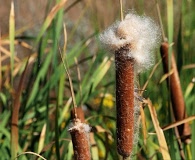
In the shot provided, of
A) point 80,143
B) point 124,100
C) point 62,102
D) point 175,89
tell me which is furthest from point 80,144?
point 62,102

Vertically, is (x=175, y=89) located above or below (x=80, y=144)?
above

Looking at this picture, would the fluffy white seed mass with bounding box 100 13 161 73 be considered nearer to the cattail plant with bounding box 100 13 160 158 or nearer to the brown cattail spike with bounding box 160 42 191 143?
the cattail plant with bounding box 100 13 160 158

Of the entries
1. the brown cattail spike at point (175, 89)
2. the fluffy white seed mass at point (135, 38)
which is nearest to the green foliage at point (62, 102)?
the brown cattail spike at point (175, 89)

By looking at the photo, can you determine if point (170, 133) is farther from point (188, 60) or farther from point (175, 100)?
point (188, 60)

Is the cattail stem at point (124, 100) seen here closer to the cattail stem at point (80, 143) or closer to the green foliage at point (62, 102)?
the cattail stem at point (80, 143)

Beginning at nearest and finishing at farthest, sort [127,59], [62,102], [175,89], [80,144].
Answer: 1. [127,59]
2. [80,144]
3. [175,89]
4. [62,102]

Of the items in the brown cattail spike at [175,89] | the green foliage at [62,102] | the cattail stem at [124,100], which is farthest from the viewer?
the green foliage at [62,102]

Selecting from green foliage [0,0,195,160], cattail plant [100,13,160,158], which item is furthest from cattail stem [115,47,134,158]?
green foliage [0,0,195,160]

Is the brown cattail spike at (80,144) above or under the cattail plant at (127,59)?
under

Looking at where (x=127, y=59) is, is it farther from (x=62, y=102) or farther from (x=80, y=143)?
(x=62, y=102)
